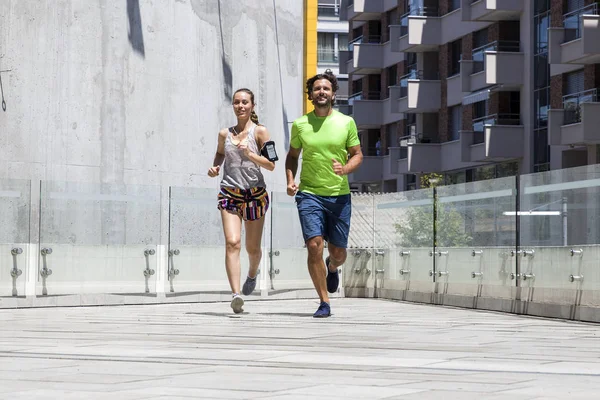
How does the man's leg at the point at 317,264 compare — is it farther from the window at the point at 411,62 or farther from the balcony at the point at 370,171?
the balcony at the point at 370,171

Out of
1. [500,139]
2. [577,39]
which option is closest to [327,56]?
[500,139]

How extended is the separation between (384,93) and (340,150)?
59813 millimetres

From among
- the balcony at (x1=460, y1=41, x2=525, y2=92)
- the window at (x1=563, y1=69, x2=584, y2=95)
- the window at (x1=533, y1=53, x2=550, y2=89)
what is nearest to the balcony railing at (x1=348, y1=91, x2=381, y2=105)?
the balcony at (x1=460, y1=41, x2=525, y2=92)

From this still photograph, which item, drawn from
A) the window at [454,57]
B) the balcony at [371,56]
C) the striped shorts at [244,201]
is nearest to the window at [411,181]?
the window at [454,57]

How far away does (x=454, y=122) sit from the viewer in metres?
59.8

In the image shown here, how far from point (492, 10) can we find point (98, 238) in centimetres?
3989

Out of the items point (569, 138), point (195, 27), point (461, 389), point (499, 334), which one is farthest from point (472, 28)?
point (461, 389)

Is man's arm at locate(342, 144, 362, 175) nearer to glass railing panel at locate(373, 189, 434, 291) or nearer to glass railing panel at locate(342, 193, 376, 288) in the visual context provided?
glass railing panel at locate(373, 189, 434, 291)

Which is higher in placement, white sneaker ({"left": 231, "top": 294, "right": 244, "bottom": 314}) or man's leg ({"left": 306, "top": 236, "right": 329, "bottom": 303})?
man's leg ({"left": 306, "top": 236, "right": 329, "bottom": 303})

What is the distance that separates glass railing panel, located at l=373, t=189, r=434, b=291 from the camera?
16.0 meters

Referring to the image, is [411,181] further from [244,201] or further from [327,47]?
[244,201]

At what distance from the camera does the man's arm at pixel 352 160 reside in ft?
38.0

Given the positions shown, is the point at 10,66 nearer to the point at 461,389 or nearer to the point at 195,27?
the point at 195,27

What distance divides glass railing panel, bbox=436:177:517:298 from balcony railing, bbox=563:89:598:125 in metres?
31.4
